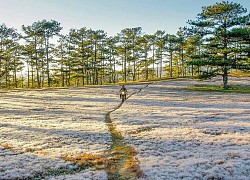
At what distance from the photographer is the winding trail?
11.9m

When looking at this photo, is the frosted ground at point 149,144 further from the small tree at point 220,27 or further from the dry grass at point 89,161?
the small tree at point 220,27

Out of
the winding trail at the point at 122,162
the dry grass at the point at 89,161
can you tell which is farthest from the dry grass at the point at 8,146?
the winding trail at the point at 122,162

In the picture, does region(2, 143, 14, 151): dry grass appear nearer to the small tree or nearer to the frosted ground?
the frosted ground

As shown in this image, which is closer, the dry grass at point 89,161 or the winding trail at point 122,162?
the winding trail at point 122,162

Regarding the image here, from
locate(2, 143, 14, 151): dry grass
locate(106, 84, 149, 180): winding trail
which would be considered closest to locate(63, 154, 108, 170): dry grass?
locate(106, 84, 149, 180): winding trail

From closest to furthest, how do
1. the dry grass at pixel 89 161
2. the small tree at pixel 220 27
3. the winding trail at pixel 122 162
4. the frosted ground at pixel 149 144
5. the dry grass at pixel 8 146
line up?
the winding trail at pixel 122 162 → the frosted ground at pixel 149 144 → the dry grass at pixel 89 161 → the dry grass at pixel 8 146 → the small tree at pixel 220 27

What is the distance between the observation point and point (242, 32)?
50.6 metres

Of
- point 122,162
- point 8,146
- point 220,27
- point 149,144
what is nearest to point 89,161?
point 122,162

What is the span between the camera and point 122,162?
13.8 meters

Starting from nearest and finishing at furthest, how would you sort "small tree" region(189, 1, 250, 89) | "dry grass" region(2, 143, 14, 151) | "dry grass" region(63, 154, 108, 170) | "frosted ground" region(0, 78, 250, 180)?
"frosted ground" region(0, 78, 250, 180) → "dry grass" region(63, 154, 108, 170) → "dry grass" region(2, 143, 14, 151) → "small tree" region(189, 1, 250, 89)

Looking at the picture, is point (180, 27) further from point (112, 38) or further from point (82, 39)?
point (82, 39)

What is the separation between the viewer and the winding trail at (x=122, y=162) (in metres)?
11.9

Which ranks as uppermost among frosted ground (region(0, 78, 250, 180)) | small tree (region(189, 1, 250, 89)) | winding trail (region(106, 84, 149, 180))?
small tree (region(189, 1, 250, 89))

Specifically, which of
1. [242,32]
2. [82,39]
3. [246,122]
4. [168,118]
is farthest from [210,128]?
[82,39]
